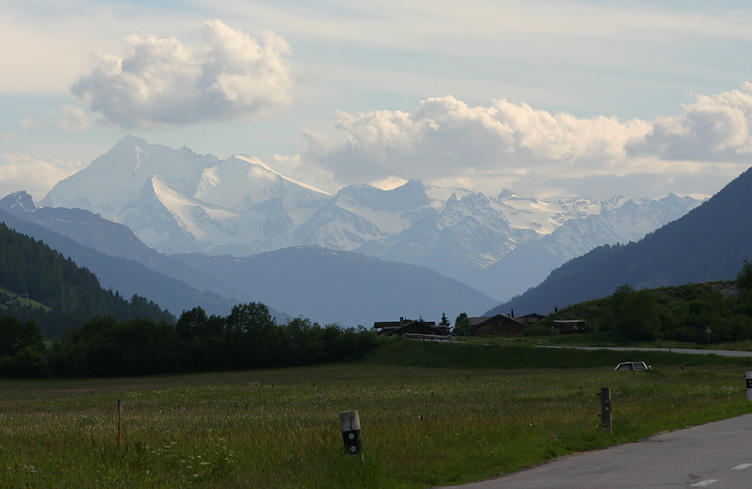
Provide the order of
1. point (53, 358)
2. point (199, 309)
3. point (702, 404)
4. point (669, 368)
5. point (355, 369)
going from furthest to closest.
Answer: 1. point (199, 309)
2. point (53, 358)
3. point (355, 369)
4. point (669, 368)
5. point (702, 404)

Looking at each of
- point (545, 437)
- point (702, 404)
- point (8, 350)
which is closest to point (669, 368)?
point (702, 404)

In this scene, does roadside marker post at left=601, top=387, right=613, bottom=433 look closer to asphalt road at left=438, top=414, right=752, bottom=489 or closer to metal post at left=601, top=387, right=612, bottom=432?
metal post at left=601, top=387, right=612, bottom=432

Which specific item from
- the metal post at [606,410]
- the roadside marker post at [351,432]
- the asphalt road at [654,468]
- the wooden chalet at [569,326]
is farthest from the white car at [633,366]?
the wooden chalet at [569,326]

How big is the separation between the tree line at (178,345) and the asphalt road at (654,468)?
352 ft

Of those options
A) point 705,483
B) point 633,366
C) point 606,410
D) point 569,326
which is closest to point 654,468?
point 705,483

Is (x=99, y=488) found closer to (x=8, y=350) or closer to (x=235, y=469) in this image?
(x=235, y=469)

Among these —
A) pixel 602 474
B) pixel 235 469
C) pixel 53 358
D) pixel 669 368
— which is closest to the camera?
pixel 602 474

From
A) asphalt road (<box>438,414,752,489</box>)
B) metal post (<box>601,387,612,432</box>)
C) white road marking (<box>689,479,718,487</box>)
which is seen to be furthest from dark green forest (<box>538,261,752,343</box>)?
white road marking (<box>689,479,718,487</box>)

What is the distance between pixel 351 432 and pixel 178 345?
11115 centimetres

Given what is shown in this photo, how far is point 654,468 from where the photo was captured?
20000mm

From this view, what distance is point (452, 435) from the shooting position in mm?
27703

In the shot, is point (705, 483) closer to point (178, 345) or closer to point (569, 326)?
point (178, 345)

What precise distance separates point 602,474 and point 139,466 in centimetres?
1039

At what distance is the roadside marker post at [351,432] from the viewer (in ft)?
70.9
